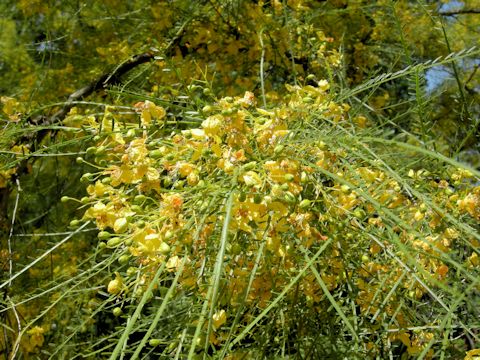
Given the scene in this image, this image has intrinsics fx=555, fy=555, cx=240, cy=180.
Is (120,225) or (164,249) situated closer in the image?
(164,249)

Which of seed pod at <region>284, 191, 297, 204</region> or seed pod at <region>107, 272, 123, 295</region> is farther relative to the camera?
seed pod at <region>107, 272, 123, 295</region>

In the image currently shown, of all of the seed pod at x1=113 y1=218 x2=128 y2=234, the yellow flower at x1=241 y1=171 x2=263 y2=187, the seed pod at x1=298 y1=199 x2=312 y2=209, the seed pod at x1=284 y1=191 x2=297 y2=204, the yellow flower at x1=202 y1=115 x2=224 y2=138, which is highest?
the yellow flower at x1=202 y1=115 x2=224 y2=138

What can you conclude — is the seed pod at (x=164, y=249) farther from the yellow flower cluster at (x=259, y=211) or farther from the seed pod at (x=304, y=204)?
the seed pod at (x=304, y=204)

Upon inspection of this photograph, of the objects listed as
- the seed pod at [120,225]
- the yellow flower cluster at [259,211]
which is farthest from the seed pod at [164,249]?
the seed pod at [120,225]

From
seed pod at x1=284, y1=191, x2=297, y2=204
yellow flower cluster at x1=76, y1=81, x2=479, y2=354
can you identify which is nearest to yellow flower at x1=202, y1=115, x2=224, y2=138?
yellow flower cluster at x1=76, y1=81, x2=479, y2=354

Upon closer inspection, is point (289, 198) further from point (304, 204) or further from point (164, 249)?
point (164, 249)

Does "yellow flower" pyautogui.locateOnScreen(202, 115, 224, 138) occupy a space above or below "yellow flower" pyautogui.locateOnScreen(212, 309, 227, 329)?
above

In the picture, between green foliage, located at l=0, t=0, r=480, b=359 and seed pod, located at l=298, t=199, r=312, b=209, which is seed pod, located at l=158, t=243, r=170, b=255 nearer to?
green foliage, located at l=0, t=0, r=480, b=359

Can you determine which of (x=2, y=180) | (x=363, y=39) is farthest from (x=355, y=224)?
(x=363, y=39)

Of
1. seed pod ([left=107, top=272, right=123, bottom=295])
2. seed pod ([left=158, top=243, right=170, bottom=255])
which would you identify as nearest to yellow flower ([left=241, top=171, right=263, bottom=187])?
seed pod ([left=158, top=243, right=170, bottom=255])

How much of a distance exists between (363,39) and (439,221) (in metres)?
1.53

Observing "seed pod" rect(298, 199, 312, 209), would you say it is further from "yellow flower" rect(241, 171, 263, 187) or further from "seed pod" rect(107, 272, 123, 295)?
"seed pod" rect(107, 272, 123, 295)

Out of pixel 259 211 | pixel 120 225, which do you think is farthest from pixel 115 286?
pixel 259 211

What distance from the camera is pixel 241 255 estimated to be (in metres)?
0.77
